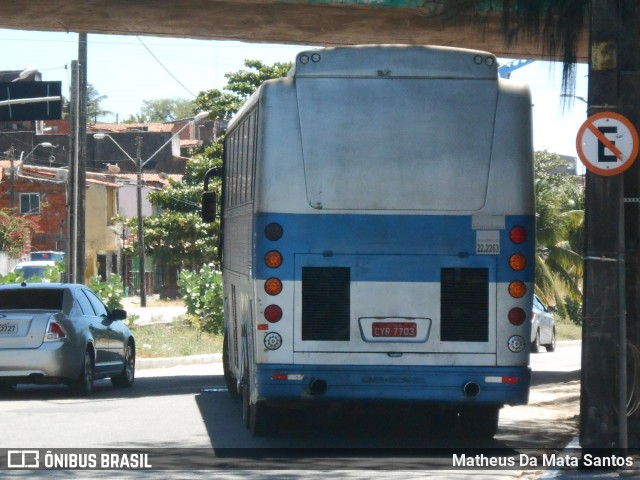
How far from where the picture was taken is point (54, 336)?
54.2 ft

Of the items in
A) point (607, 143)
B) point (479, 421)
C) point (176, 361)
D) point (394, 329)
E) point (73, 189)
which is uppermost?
point (73, 189)

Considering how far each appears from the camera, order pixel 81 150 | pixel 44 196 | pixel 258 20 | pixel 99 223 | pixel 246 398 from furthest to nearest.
Result: 1. pixel 99 223
2. pixel 44 196
3. pixel 81 150
4. pixel 258 20
5. pixel 246 398

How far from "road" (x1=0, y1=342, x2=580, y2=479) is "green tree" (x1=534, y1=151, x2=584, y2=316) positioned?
2366 cm

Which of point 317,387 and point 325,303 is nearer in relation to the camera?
point 317,387

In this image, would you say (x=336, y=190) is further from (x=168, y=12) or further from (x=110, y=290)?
(x=110, y=290)

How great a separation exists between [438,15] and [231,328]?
5108 millimetres

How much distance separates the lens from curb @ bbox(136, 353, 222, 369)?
80.8 feet

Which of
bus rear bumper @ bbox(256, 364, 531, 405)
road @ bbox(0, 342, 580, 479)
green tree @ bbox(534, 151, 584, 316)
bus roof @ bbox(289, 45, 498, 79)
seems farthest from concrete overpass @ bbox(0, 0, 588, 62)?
green tree @ bbox(534, 151, 584, 316)

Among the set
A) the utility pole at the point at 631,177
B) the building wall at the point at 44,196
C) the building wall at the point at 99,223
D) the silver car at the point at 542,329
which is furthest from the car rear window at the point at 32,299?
the building wall at the point at 99,223

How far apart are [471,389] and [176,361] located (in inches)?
595

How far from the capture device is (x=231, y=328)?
15.4m

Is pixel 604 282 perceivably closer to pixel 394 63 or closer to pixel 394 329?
pixel 394 329

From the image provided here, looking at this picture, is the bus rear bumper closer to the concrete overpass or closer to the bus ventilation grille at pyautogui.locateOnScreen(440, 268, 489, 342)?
the bus ventilation grille at pyautogui.locateOnScreen(440, 268, 489, 342)

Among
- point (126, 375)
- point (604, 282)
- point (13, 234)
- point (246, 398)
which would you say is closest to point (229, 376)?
point (126, 375)
